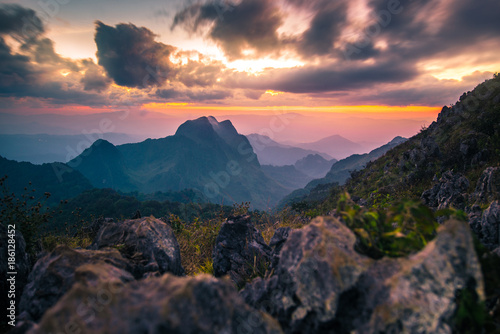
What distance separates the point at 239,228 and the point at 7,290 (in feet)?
16.1

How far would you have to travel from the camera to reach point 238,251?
5945 mm

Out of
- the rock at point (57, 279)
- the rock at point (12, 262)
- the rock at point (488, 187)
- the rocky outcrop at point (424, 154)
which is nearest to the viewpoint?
the rock at point (57, 279)

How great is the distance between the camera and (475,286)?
2.06m

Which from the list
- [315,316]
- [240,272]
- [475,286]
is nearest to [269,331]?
[315,316]

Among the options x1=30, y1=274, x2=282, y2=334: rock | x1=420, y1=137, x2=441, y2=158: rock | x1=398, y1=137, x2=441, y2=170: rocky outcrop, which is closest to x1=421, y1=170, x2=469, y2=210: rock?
x1=30, y1=274, x2=282, y2=334: rock

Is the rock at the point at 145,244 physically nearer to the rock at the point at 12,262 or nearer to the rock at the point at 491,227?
the rock at the point at 12,262

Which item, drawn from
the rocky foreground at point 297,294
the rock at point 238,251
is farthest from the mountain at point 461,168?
the rock at point 238,251

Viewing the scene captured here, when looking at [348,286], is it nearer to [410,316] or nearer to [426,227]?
[410,316]

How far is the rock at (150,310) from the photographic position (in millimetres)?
1620

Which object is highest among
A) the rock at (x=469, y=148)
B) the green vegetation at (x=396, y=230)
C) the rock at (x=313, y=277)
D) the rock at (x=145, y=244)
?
the rock at (x=469, y=148)

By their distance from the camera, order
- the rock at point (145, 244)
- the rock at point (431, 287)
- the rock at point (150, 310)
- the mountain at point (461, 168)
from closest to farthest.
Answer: the rock at point (150, 310) → the rock at point (431, 287) → the rock at point (145, 244) → the mountain at point (461, 168)

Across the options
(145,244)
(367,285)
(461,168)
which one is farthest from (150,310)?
(461,168)

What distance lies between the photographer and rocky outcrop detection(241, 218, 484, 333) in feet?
6.34

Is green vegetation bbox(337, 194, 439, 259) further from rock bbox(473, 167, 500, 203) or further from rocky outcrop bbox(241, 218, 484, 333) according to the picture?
Answer: rock bbox(473, 167, 500, 203)
